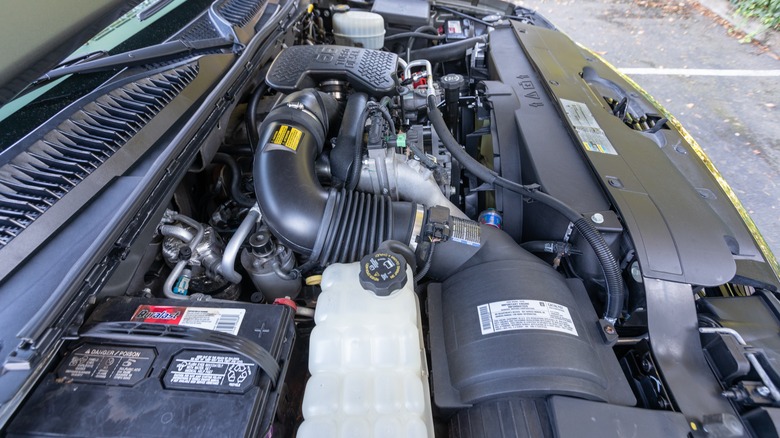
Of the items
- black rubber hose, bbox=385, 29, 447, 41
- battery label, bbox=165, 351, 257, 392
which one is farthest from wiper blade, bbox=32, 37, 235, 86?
black rubber hose, bbox=385, 29, 447, 41

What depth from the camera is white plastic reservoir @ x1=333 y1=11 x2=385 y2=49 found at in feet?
6.81

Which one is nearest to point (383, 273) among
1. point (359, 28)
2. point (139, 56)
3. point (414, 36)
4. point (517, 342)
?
point (517, 342)

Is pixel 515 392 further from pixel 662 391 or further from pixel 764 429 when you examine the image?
pixel 764 429

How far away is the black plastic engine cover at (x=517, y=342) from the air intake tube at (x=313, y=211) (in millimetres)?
236

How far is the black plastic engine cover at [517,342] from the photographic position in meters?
0.80

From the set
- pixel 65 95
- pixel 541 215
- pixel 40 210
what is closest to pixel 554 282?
pixel 541 215

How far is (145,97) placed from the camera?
109cm

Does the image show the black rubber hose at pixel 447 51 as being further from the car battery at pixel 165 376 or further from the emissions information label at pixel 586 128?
the car battery at pixel 165 376

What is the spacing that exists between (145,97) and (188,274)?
500mm

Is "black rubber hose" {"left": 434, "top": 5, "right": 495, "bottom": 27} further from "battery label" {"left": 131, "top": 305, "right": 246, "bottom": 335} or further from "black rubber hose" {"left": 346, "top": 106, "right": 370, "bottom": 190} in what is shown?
"battery label" {"left": 131, "top": 305, "right": 246, "bottom": 335}

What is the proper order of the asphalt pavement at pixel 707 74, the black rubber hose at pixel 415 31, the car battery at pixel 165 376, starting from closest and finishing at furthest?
the car battery at pixel 165 376, the black rubber hose at pixel 415 31, the asphalt pavement at pixel 707 74

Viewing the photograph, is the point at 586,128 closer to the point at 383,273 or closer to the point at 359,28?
the point at 383,273

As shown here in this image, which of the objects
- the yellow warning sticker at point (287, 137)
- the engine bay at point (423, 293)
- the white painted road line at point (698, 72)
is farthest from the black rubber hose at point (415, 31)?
the white painted road line at point (698, 72)

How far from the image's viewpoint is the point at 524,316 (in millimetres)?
872
